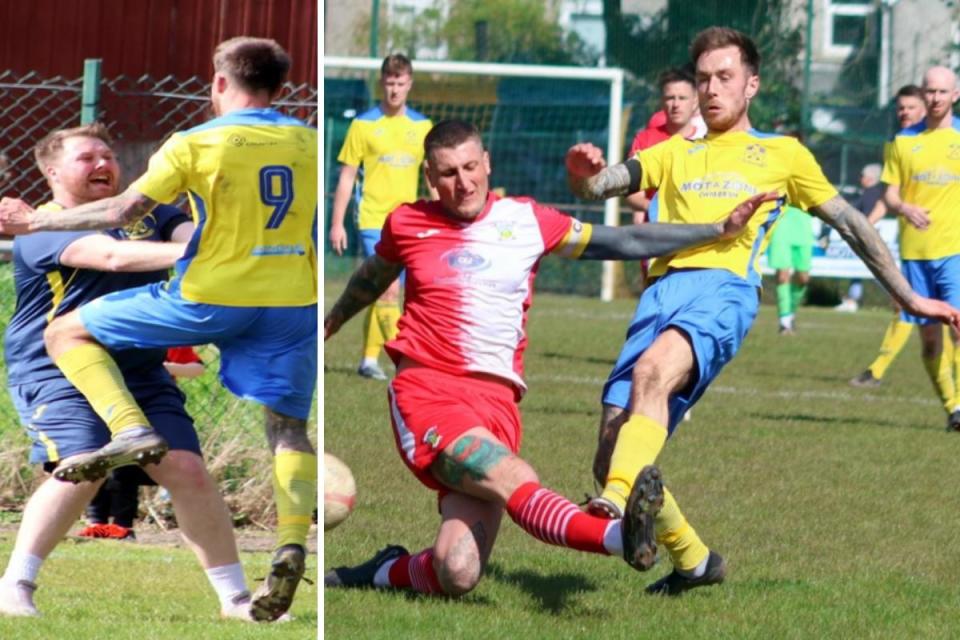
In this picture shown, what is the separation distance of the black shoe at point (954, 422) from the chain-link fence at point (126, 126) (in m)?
4.38

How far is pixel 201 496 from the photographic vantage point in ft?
18.8

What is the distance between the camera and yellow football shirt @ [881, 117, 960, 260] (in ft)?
38.5

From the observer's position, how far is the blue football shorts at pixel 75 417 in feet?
18.6

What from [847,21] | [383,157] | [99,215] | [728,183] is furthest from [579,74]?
[99,215]

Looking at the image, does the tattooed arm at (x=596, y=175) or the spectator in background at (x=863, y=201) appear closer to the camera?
the tattooed arm at (x=596, y=175)

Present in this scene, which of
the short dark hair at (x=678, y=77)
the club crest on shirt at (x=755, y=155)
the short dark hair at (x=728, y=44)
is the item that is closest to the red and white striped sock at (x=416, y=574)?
the club crest on shirt at (x=755, y=155)

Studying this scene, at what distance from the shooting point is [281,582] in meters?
5.21

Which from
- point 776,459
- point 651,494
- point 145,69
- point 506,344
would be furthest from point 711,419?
point 651,494

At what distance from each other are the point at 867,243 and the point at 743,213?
0.70 metres

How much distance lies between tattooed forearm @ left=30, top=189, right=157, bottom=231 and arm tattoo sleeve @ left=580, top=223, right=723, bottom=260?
145cm

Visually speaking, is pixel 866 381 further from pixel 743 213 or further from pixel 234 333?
pixel 234 333

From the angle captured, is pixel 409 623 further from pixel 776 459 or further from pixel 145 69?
pixel 145 69

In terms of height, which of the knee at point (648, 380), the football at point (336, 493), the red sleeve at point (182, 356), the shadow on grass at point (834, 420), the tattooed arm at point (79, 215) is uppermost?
the tattooed arm at point (79, 215)

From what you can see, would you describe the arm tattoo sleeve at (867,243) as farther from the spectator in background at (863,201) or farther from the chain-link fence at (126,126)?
the spectator in background at (863,201)
